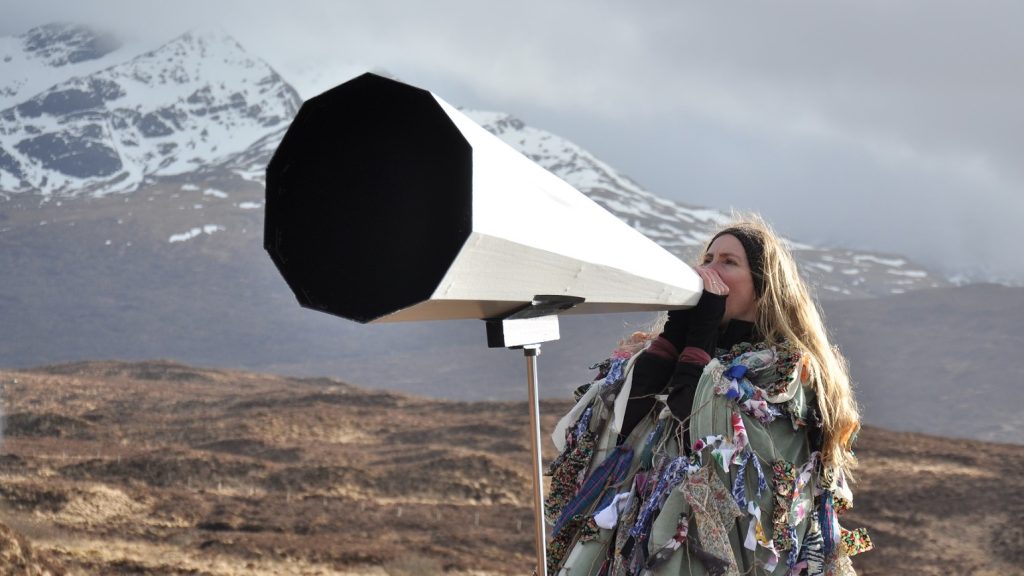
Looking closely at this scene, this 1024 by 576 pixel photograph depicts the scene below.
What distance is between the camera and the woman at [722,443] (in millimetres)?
2408

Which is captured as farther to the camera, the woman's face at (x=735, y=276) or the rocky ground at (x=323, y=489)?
the rocky ground at (x=323, y=489)

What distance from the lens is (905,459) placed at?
16891 millimetres

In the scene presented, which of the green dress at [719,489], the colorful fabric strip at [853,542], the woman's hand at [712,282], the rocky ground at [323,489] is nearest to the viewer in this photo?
the green dress at [719,489]

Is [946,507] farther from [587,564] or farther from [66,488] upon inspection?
[587,564]

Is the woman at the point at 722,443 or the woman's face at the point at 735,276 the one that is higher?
the woman's face at the point at 735,276

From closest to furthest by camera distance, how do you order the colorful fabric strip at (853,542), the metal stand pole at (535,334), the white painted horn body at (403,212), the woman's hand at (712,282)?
the white painted horn body at (403,212), the metal stand pole at (535,334), the woman's hand at (712,282), the colorful fabric strip at (853,542)

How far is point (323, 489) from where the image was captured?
47.3 ft

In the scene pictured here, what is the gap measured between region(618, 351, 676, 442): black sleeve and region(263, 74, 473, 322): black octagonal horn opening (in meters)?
1.28

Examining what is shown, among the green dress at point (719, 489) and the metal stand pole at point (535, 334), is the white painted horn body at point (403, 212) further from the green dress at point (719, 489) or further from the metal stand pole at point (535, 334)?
the green dress at point (719, 489)

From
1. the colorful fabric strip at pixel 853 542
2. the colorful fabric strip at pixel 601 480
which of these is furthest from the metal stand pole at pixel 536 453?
the colorful fabric strip at pixel 853 542

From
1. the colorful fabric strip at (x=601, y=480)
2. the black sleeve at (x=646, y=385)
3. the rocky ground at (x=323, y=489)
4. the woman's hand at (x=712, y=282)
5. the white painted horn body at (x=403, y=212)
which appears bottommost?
the rocky ground at (x=323, y=489)

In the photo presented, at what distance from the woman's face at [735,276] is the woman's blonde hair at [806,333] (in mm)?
26

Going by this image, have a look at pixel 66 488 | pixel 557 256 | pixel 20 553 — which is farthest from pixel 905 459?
pixel 557 256

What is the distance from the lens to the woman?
2408mm
